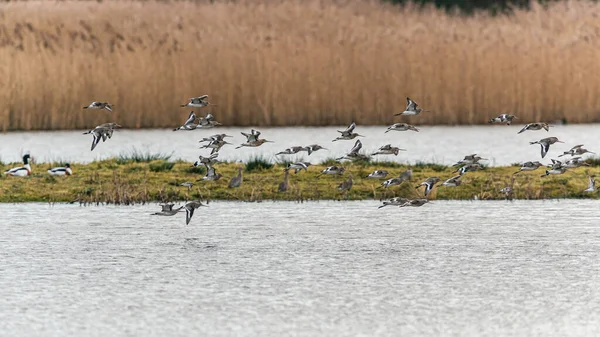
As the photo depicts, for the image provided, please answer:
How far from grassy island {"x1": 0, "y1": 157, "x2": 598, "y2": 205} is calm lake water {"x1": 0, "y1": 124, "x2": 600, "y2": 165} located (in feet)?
11.8

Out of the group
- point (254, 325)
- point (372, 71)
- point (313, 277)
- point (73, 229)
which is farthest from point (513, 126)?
point (254, 325)

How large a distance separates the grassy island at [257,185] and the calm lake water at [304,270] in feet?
1.48

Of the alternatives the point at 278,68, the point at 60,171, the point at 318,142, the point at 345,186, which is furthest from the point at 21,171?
the point at 278,68

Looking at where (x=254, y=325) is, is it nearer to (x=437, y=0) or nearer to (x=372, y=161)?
(x=372, y=161)

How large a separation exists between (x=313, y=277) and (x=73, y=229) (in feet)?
13.0

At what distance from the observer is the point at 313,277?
11.0 m

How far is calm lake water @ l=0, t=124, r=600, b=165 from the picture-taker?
2267 cm

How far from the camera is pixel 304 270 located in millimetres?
11336

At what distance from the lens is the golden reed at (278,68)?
83.0 ft

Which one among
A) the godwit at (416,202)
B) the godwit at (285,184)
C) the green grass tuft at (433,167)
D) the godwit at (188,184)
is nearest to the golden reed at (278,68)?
the green grass tuft at (433,167)

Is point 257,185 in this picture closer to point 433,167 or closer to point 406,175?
point 406,175

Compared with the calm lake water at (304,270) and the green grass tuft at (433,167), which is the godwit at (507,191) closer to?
the calm lake water at (304,270)

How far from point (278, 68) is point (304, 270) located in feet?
48.9

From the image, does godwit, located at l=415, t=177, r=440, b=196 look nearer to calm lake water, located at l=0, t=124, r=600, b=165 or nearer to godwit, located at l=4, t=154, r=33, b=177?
calm lake water, located at l=0, t=124, r=600, b=165
